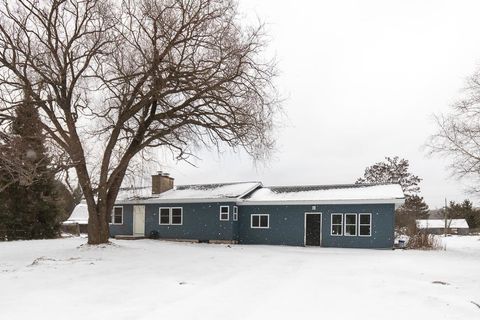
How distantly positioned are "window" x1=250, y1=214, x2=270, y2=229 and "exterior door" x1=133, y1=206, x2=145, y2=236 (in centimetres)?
819

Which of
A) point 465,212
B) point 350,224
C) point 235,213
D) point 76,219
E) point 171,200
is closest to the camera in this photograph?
point 350,224

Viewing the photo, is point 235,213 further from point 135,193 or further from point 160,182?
point 135,193

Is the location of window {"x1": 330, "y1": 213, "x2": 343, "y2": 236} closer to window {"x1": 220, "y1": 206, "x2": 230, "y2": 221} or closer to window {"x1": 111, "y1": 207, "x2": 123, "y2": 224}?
window {"x1": 220, "y1": 206, "x2": 230, "y2": 221}

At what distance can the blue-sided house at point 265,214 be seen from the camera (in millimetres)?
23016

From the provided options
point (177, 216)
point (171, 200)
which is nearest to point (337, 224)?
point (177, 216)

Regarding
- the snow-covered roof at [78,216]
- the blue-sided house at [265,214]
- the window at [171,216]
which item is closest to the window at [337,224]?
the blue-sided house at [265,214]

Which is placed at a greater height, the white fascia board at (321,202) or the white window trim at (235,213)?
the white fascia board at (321,202)

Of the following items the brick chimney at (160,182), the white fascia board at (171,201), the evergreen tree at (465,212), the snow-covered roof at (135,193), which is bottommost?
the evergreen tree at (465,212)

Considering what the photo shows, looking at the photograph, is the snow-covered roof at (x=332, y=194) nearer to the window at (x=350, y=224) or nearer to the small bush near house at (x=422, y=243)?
the window at (x=350, y=224)

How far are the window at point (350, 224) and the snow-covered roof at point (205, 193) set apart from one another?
6544 mm

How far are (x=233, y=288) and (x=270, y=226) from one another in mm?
15636

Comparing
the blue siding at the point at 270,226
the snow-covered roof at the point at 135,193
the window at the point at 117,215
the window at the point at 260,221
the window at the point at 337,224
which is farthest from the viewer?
the window at the point at 117,215

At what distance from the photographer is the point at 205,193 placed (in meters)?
28.4

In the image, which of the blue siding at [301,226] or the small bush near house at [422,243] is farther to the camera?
the small bush near house at [422,243]
